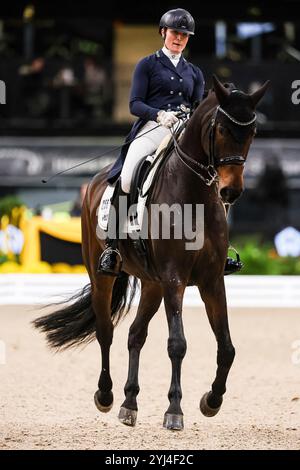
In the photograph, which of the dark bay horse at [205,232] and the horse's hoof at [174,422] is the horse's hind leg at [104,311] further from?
the horse's hoof at [174,422]

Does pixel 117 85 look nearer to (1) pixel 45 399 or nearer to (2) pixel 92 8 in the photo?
(2) pixel 92 8

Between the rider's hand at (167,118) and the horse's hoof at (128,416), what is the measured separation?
1649mm

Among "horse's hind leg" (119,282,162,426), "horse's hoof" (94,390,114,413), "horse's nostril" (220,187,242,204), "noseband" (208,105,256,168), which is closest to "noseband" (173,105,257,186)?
"noseband" (208,105,256,168)

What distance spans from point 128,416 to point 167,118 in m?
1.72

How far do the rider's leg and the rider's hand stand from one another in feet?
1.36

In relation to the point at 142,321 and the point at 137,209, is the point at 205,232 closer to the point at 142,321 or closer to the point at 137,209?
the point at 137,209

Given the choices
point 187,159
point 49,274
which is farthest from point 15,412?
point 49,274

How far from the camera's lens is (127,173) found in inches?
252

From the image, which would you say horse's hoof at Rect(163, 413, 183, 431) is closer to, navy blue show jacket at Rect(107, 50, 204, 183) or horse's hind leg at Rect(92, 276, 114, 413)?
horse's hind leg at Rect(92, 276, 114, 413)

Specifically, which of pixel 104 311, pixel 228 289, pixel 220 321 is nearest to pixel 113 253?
pixel 104 311

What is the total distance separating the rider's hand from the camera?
597 centimetres

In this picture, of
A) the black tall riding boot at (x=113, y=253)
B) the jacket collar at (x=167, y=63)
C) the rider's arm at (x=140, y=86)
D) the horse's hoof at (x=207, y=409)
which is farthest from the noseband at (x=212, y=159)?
the horse's hoof at (x=207, y=409)

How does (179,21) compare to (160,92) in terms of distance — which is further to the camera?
(160,92)

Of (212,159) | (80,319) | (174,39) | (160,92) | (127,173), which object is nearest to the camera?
(212,159)
